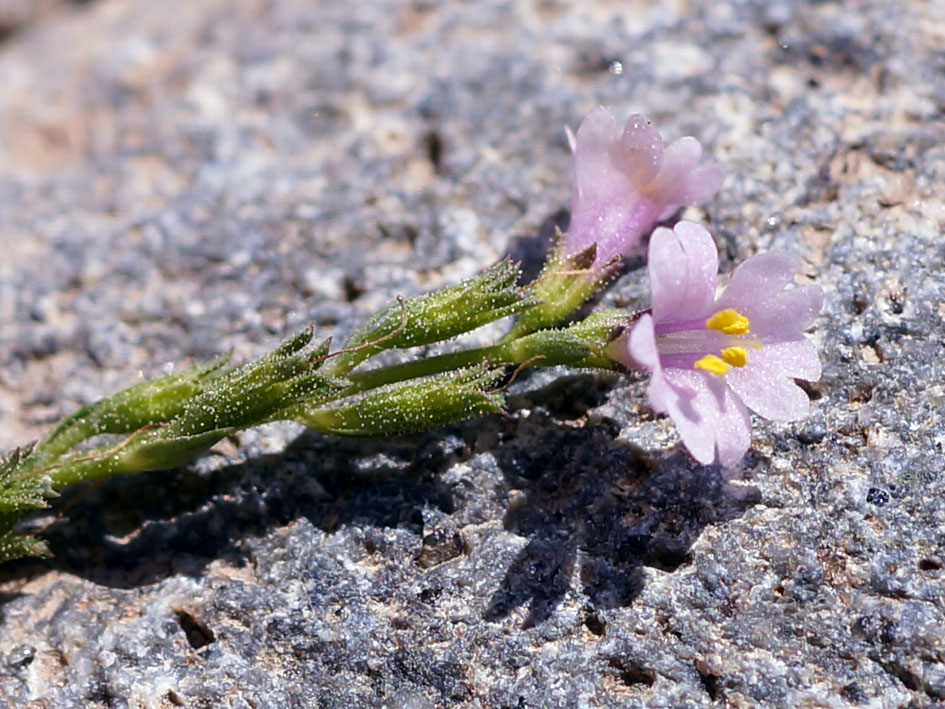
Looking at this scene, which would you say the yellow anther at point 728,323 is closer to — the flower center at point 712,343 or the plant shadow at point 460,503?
the flower center at point 712,343

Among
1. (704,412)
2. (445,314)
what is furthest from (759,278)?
→ (445,314)

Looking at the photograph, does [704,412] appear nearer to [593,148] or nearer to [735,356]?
[735,356]

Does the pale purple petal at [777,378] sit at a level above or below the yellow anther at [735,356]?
below

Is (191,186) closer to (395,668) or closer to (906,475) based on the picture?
(395,668)

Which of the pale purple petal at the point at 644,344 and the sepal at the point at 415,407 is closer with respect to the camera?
the pale purple petal at the point at 644,344

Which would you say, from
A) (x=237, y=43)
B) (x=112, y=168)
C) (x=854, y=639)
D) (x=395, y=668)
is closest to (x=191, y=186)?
(x=112, y=168)

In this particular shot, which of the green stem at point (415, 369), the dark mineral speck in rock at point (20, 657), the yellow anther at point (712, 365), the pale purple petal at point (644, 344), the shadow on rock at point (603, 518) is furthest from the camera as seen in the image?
the green stem at point (415, 369)

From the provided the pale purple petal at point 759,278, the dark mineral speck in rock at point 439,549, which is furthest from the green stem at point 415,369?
the pale purple petal at point 759,278
